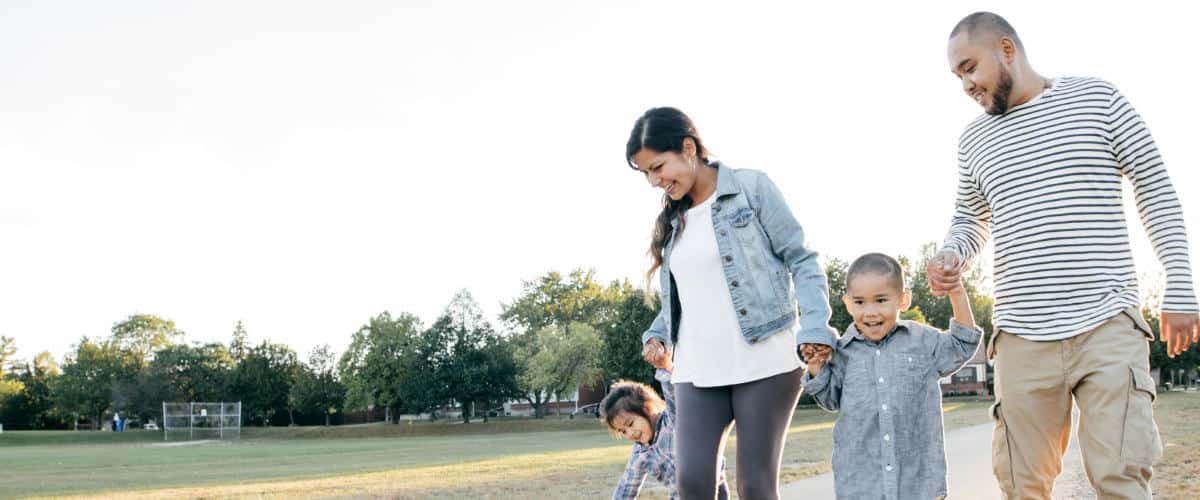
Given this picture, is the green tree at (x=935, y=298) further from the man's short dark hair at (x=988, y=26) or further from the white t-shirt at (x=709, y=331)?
the man's short dark hair at (x=988, y=26)

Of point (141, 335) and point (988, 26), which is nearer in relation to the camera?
point (988, 26)

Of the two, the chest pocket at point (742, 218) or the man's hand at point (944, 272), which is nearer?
the man's hand at point (944, 272)

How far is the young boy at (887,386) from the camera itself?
3291 mm

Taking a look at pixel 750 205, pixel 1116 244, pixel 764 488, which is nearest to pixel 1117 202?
pixel 1116 244

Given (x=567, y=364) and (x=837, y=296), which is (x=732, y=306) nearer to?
(x=837, y=296)

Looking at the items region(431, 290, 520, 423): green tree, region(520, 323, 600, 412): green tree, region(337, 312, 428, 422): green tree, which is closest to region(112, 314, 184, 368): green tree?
region(337, 312, 428, 422): green tree

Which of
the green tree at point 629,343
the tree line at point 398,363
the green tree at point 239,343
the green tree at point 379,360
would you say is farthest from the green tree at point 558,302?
the green tree at point 629,343

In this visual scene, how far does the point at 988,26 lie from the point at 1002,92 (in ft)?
0.77

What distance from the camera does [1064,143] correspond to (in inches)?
122

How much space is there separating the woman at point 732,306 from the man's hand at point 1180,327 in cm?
104

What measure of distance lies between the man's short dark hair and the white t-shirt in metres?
1.11

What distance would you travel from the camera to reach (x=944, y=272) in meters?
3.25

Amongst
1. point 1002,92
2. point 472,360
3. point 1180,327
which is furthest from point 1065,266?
point 472,360

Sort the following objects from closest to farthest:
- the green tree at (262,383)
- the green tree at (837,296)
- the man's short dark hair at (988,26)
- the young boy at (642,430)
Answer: the man's short dark hair at (988,26), the young boy at (642,430), the green tree at (837,296), the green tree at (262,383)
